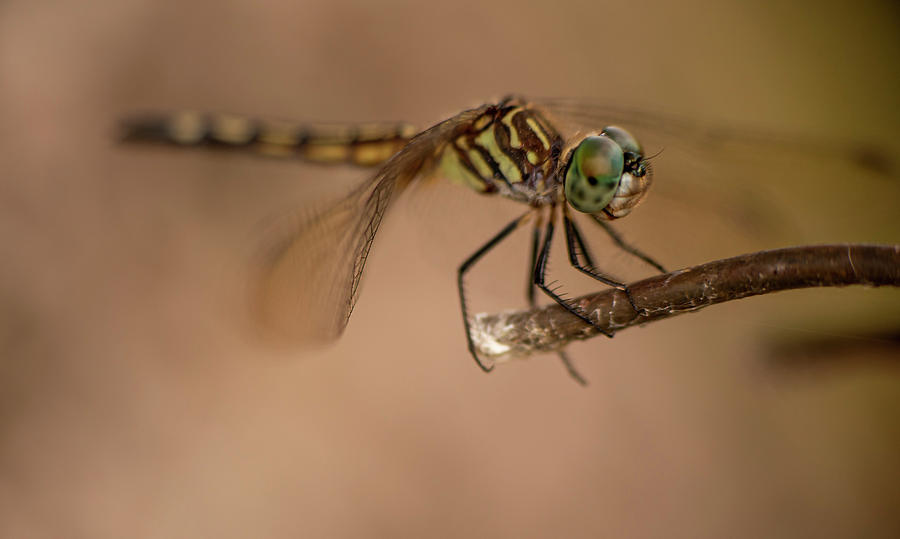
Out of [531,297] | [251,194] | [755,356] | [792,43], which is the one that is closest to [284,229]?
[531,297]

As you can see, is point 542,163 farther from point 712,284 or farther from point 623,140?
point 712,284

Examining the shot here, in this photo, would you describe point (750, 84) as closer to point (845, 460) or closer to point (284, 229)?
point (845, 460)

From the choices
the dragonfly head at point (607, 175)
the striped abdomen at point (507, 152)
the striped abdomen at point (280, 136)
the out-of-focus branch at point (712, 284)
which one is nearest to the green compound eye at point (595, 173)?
the dragonfly head at point (607, 175)

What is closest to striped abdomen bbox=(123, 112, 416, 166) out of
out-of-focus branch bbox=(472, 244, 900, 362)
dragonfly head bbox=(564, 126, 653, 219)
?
dragonfly head bbox=(564, 126, 653, 219)

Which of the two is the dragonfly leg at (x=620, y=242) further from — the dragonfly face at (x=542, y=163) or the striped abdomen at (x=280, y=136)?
the striped abdomen at (x=280, y=136)

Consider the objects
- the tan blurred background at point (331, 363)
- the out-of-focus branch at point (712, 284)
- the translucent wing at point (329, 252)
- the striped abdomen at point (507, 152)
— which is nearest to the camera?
the out-of-focus branch at point (712, 284)

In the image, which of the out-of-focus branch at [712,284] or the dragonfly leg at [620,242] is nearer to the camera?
the out-of-focus branch at [712,284]

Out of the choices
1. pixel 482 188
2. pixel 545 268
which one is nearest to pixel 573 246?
pixel 545 268
